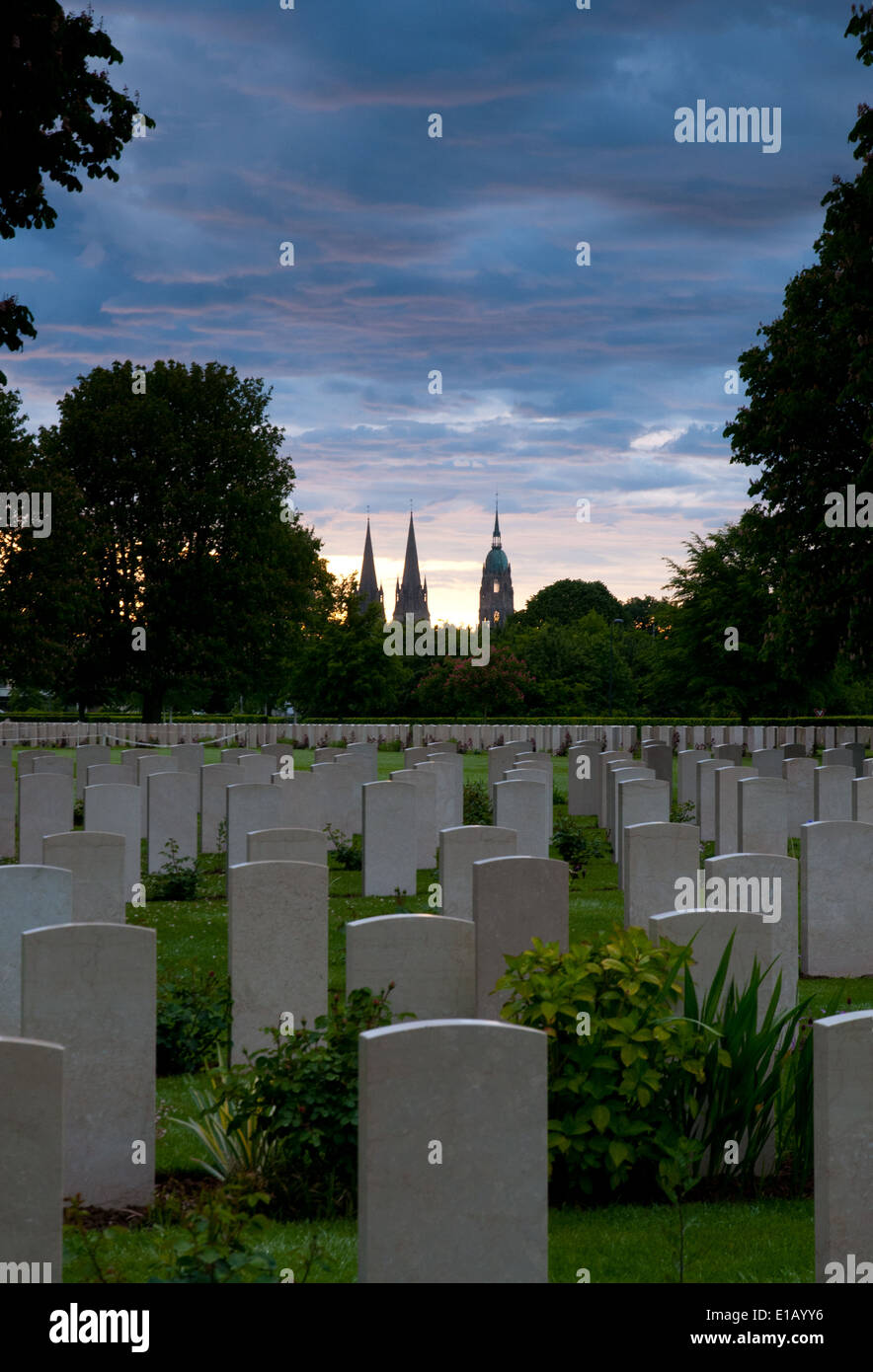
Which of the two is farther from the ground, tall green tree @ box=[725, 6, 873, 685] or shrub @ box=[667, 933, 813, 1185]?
tall green tree @ box=[725, 6, 873, 685]

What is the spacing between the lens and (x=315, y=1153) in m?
5.43

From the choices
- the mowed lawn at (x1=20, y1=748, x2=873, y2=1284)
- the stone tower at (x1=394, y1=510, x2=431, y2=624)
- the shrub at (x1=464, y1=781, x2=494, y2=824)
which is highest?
the stone tower at (x1=394, y1=510, x2=431, y2=624)

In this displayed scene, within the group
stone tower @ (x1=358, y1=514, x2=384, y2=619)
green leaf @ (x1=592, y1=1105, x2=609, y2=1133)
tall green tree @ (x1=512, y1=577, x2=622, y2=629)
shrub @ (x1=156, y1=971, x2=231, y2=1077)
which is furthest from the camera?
stone tower @ (x1=358, y1=514, x2=384, y2=619)

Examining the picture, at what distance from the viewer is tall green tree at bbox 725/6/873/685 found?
2138 centimetres

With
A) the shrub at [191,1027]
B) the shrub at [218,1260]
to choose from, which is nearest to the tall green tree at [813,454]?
the shrub at [191,1027]

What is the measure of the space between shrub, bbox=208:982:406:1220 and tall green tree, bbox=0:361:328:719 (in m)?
32.2

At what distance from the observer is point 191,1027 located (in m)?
7.11

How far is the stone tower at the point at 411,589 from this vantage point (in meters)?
158

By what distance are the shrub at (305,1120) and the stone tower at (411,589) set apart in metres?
151

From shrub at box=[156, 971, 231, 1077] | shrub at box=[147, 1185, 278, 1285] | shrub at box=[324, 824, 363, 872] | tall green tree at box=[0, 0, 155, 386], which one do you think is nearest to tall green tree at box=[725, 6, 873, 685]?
shrub at box=[324, 824, 363, 872]

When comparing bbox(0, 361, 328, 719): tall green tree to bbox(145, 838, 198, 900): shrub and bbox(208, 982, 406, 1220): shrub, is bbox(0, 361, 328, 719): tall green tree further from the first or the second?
bbox(208, 982, 406, 1220): shrub

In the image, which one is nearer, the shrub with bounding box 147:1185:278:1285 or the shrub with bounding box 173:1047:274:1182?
the shrub with bounding box 147:1185:278:1285

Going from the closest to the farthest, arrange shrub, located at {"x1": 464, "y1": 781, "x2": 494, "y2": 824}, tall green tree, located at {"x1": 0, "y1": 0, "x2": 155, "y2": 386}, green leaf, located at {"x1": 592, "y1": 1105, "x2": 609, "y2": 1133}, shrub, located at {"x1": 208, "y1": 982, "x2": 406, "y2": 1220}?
green leaf, located at {"x1": 592, "y1": 1105, "x2": 609, "y2": 1133}, shrub, located at {"x1": 208, "y1": 982, "x2": 406, "y2": 1220}, tall green tree, located at {"x1": 0, "y1": 0, "x2": 155, "y2": 386}, shrub, located at {"x1": 464, "y1": 781, "x2": 494, "y2": 824}
